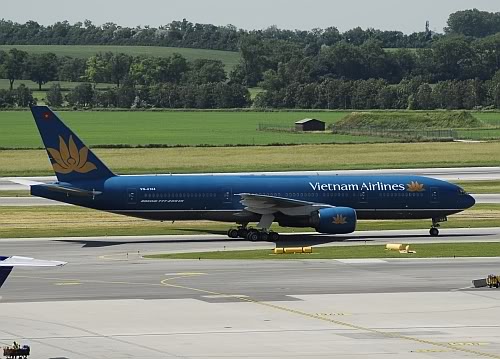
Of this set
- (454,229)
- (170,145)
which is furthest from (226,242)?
(170,145)

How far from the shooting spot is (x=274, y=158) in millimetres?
126375

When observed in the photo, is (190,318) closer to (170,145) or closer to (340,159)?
(340,159)

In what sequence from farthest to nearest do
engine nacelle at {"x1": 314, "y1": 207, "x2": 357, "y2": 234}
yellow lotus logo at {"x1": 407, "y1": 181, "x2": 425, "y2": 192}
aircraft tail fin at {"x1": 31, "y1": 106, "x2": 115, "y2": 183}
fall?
yellow lotus logo at {"x1": 407, "y1": 181, "x2": 425, "y2": 192}
aircraft tail fin at {"x1": 31, "y1": 106, "x2": 115, "y2": 183}
engine nacelle at {"x1": 314, "y1": 207, "x2": 357, "y2": 234}

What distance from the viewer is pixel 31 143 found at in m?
152

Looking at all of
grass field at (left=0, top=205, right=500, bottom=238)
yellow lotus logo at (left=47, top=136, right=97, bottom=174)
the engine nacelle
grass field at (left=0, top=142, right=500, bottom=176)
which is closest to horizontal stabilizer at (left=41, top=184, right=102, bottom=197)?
yellow lotus logo at (left=47, top=136, right=97, bottom=174)

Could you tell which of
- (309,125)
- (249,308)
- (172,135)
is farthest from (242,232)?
(309,125)

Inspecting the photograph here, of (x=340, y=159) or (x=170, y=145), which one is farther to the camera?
(x=170, y=145)

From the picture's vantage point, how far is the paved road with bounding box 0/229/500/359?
38.4 meters

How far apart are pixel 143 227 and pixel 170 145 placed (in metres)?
71.6

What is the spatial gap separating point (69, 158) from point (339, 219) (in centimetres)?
1517

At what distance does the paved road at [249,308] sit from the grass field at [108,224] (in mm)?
9088

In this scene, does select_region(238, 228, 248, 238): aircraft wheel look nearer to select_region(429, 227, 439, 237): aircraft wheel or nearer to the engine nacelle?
the engine nacelle

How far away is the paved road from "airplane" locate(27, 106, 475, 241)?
5913 mm

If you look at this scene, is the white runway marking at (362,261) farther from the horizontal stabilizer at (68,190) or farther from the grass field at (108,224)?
the horizontal stabilizer at (68,190)
